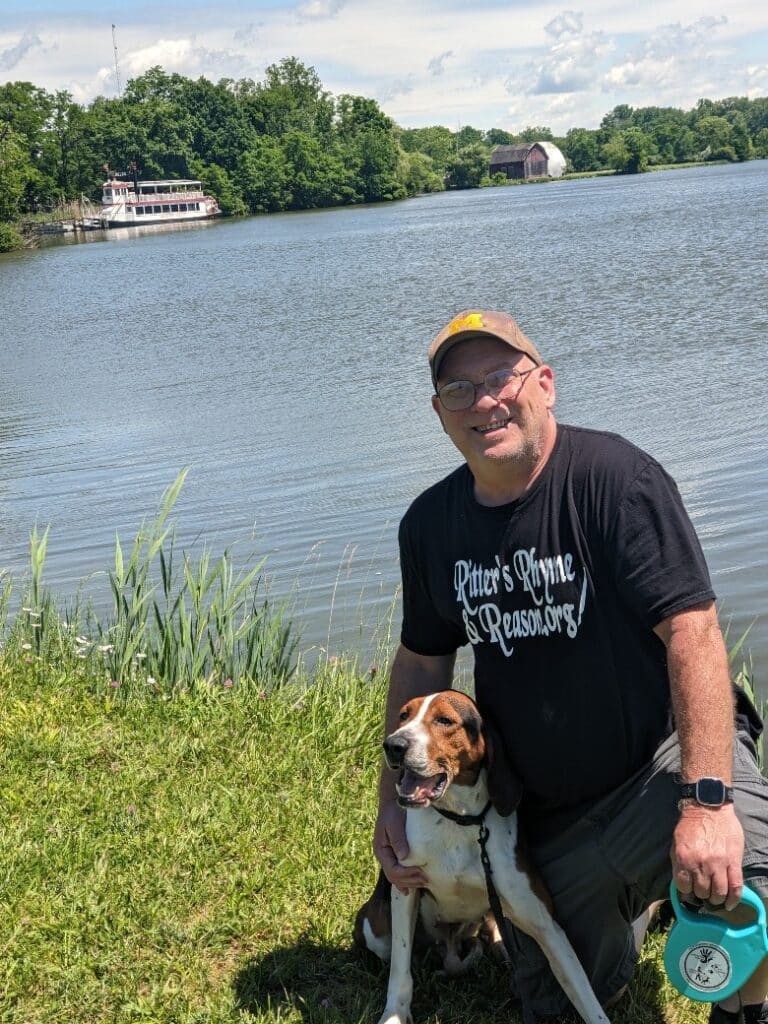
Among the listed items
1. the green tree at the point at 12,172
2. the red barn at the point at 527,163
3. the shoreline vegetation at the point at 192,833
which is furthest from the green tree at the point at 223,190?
the shoreline vegetation at the point at 192,833

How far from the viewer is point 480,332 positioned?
3.47 metres

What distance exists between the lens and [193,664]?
608cm

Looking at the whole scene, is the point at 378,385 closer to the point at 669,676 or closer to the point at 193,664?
the point at 193,664

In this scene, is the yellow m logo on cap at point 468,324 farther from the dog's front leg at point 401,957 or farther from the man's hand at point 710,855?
the dog's front leg at point 401,957

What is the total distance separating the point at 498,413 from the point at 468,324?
27 cm

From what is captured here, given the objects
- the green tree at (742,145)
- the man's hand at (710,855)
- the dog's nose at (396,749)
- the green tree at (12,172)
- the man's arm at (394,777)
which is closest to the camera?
the man's hand at (710,855)

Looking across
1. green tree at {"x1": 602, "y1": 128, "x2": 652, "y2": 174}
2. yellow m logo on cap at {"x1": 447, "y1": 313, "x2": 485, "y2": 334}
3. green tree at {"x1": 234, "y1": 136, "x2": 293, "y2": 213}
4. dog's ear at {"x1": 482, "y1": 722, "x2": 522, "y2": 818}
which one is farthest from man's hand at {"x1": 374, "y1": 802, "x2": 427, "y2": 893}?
green tree at {"x1": 602, "y1": 128, "x2": 652, "y2": 174}

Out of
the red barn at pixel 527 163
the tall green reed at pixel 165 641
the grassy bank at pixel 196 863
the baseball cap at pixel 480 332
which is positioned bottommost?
the grassy bank at pixel 196 863

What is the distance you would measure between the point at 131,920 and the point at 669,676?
204cm

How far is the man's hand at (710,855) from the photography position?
2.98 meters

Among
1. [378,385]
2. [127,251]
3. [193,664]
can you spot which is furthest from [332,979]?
[127,251]

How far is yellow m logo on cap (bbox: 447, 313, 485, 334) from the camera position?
3.46 meters

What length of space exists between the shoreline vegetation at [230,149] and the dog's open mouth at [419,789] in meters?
85.0

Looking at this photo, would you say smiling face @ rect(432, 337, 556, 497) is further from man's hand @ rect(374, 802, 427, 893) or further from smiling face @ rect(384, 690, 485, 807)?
man's hand @ rect(374, 802, 427, 893)
